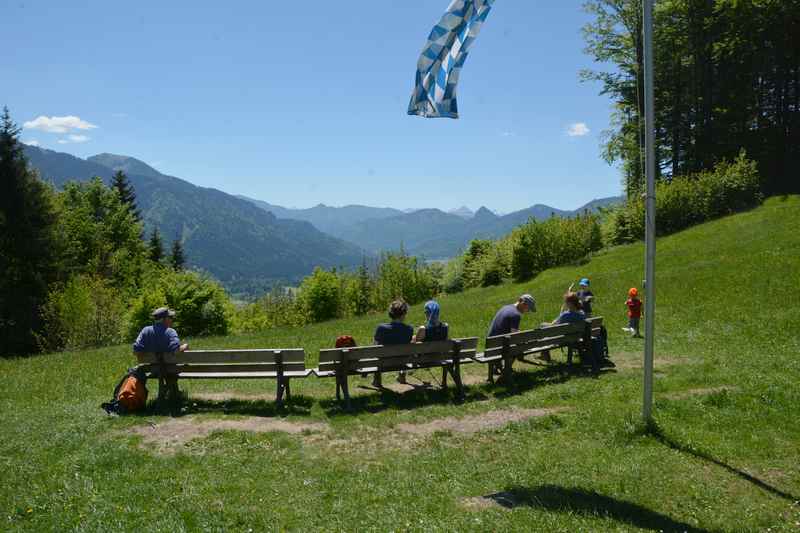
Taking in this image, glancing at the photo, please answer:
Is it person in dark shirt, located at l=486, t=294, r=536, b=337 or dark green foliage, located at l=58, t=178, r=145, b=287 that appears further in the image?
dark green foliage, located at l=58, t=178, r=145, b=287

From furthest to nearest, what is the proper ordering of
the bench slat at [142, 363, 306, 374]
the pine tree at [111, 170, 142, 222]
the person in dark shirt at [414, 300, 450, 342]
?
the pine tree at [111, 170, 142, 222] < the person in dark shirt at [414, 300, 450, 342] < the bench slat at [142, 363, 306, 374]

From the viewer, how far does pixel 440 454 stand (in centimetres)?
753

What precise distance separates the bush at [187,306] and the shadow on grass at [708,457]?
28.8 metres

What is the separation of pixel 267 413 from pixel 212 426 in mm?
1125

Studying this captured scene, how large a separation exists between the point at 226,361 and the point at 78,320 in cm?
2213

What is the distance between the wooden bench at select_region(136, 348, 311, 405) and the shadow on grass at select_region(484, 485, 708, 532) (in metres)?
5.18

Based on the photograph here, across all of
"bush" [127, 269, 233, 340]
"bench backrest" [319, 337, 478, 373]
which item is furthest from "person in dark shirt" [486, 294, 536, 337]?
"bush" [127, 269, 233, 340]

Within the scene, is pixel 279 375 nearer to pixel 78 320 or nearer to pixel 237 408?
pixel 237 408

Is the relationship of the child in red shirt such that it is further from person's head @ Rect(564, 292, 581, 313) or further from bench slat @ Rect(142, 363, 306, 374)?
bench slat @ Rect(142, 363, 306, 374)

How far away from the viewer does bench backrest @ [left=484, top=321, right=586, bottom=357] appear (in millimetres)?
10961

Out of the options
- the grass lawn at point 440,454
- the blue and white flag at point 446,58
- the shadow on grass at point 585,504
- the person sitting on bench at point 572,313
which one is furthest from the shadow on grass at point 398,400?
the blue and white flag at point 446,58

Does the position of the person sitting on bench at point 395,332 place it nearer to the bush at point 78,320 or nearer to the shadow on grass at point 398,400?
the shadow on grass at point 398,400

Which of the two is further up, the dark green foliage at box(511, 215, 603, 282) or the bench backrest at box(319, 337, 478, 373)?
the dark green foliage at box(511, 215, 603, 282)

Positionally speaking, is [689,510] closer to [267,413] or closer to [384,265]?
[267,413]
